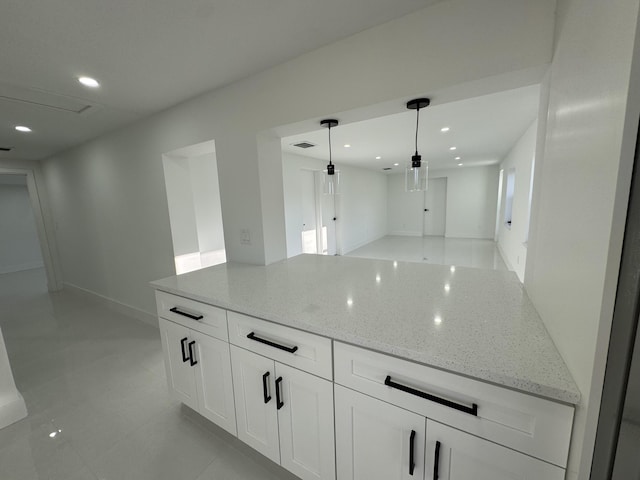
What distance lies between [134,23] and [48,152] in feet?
12.6

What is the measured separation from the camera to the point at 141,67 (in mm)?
1555

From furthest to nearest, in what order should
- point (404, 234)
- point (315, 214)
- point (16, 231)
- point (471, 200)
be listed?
point (404, 234) < point (471, 200) < point (16, 231) < point (315, 214)

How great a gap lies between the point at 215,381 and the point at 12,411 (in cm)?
161

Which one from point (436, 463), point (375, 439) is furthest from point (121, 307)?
point (436, 463)

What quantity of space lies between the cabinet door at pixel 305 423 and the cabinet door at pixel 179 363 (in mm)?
693

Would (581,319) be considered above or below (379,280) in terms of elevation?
above

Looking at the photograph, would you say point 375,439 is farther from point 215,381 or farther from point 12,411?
point 12,411

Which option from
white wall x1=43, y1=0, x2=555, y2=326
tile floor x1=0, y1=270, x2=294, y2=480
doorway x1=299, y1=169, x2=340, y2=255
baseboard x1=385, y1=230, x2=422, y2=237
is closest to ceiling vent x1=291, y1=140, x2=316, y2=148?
doorway x1=299, y1=169, x2=340, y2=255

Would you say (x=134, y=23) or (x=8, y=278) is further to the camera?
(x=8, y=278)

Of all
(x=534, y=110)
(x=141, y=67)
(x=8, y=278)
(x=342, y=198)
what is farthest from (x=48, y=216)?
(x=534, y=110)

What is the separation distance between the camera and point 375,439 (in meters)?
0.92

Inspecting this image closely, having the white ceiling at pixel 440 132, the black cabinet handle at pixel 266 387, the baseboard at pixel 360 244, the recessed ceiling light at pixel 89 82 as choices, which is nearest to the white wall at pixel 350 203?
the baseboard at pixel 360 244

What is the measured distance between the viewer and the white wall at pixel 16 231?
5894mm

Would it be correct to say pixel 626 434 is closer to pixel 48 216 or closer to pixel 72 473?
pixel 72 473
